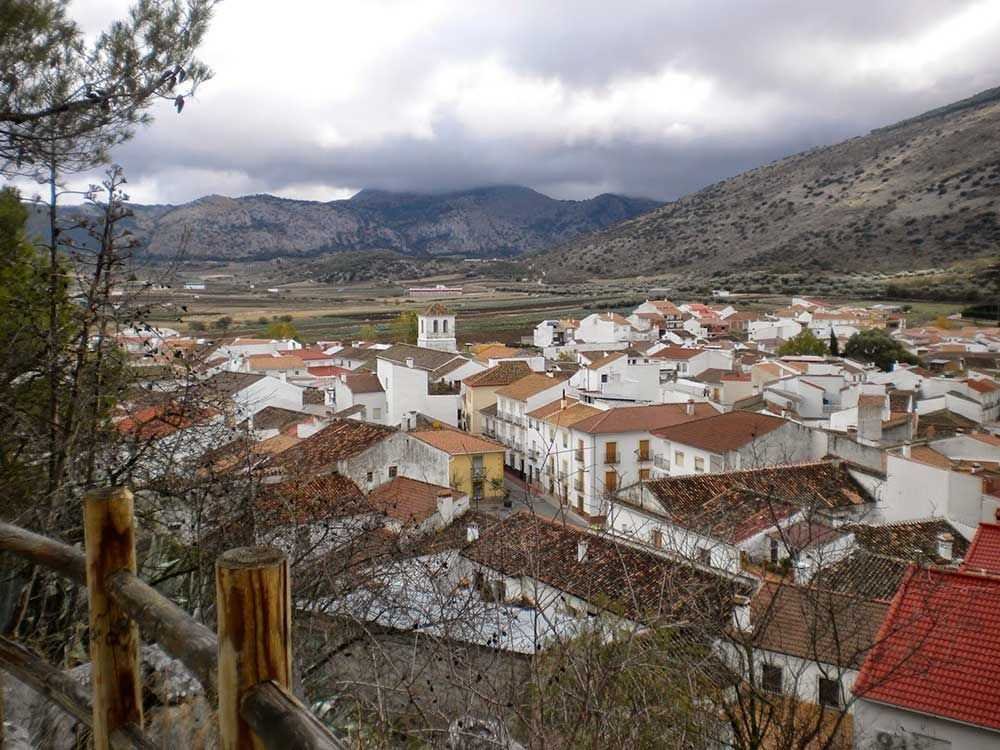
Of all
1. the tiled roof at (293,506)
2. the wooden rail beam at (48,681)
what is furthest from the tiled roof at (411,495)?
the wooden rail beam at (48,681)

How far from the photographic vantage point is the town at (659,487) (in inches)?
328

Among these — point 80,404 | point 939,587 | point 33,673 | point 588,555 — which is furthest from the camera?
point 588,555

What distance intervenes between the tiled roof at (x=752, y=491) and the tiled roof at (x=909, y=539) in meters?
1.40

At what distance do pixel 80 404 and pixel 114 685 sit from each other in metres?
4.86

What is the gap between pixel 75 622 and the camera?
14.9 feet

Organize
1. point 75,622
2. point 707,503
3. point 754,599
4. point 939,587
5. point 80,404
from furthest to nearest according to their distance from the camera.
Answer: point 707,503, point 754,599, point 939,587, point 80,404, point 75,622

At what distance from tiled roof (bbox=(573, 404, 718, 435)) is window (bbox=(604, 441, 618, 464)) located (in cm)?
47

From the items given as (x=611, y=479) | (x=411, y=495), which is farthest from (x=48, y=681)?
(x=611, y=479)

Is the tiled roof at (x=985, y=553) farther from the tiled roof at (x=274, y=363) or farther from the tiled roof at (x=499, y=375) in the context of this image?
the tiled roof at (x=274, y=363)

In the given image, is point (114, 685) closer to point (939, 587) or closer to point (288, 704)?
point (288, 704)

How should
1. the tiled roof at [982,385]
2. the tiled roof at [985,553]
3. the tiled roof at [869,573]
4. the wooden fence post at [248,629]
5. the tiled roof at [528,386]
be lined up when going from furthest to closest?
the tiled roof at [528,386] → the tiled roof at [982,385] → the tiled roof at [869,573] → the tiled roof at [985,553] → the wooden fence post at [248,629]

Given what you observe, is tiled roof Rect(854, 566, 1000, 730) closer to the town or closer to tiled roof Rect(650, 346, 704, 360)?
the town

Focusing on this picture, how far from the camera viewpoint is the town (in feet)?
Answer: 27.3

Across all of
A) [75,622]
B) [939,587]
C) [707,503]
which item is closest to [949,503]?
[707,503]
